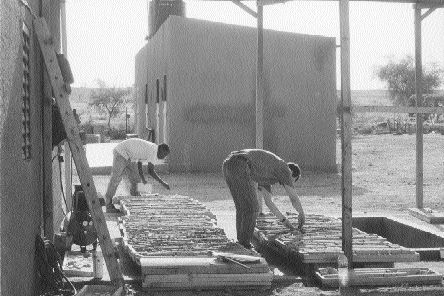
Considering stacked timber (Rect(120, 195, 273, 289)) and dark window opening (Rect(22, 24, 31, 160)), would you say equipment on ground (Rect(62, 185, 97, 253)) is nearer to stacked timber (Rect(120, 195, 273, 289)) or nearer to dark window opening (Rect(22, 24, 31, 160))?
stacked timber (Rect(120, 195, 273, 289))

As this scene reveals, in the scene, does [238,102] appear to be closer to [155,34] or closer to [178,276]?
[155,34]

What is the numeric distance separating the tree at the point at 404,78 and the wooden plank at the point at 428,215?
44.5m

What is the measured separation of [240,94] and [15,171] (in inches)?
603

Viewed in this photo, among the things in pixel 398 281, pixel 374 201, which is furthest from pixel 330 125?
pixel 398 281

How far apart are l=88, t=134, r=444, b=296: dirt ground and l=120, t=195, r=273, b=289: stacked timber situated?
0.20 metres

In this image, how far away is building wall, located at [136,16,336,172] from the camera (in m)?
21.0

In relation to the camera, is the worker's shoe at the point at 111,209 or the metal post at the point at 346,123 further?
the worker's shoe at the point at 111,209

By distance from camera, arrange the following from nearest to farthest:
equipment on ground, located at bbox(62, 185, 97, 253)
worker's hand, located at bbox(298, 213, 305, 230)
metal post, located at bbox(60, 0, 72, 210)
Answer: equipment on ground, located at bbox(62, 185, 97, 253), worker's hand, located at bbox(298, 213, 305, 230), metal post, located at bbox(60, 0, 72, 210)

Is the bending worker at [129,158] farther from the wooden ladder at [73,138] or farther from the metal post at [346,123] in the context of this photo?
the wooden ladder at [73,138]

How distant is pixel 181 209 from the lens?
11.7 meters

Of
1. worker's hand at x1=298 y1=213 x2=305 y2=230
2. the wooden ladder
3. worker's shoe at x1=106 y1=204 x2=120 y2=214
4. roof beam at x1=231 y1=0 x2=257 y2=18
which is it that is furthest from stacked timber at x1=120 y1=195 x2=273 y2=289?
roof beam at x1=231 y1=0 x2=257 y2=18

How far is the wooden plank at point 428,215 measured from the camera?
41.8 feet

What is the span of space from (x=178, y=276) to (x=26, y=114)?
6.96 ft

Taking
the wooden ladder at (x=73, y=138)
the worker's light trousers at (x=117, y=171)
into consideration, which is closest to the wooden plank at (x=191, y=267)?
the wooden ladder at (x=73, y=138)
